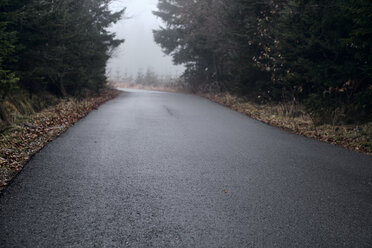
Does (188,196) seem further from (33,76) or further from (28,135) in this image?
(33,76)

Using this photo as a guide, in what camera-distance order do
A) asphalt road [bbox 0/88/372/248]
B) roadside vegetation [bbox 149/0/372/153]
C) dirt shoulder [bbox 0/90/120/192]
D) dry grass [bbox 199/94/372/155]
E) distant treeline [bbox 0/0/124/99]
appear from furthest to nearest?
distant treeline [bbox 0/0/124/99], roadside vegetation [bbox 149/0/372/153], dry grass [bbox 199/94/372/155], dirt shoulder [bbox 0/90/120/192], asphalt road [bbox 0/88/372/248]

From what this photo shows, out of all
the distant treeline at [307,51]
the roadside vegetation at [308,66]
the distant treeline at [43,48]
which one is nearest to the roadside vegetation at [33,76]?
the distant treeline at [43,48]

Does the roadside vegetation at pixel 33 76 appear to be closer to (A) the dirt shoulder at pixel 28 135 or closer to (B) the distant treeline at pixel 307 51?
(A) the dirt shoulder at pixel 28 135

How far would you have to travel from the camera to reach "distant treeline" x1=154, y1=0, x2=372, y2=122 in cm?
764

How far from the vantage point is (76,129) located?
7.95m

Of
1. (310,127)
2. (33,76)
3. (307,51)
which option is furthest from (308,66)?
(33,76)

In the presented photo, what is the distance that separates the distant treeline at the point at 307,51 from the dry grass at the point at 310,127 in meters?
0.52

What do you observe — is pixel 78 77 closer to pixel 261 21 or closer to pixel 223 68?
pixel 261 21

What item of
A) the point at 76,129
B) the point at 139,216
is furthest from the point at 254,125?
the point at 139,216

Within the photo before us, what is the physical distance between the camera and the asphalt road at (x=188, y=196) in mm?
2805

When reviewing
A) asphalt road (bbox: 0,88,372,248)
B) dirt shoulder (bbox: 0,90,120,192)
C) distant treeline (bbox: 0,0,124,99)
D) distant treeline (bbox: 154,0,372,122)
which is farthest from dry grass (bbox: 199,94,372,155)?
distant treeline (bbox: 0,0,124,99)

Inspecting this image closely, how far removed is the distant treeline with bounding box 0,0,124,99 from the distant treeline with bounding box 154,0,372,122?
718 centimetres

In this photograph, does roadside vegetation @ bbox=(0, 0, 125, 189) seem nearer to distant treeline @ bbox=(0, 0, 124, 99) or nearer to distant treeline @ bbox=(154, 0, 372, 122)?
distant treeline @ bbox=(0, 0, 124, 99)

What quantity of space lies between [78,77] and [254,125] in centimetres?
892
